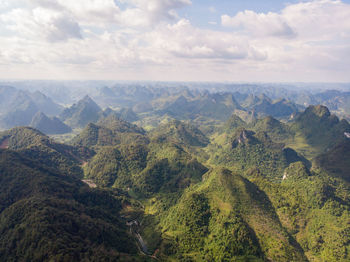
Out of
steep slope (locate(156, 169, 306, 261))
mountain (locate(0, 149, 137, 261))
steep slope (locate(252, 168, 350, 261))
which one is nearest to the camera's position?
mountain (locate(0, 149, 137, 261))

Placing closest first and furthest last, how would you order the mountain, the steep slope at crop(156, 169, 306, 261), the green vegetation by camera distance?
1. the mountain
2. the green vegetation
3. the steep slope at crop(156, 169, 306, 261)

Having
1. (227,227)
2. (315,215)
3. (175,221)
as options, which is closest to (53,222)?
(175,221)

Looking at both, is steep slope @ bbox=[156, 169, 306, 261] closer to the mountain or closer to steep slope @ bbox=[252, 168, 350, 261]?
steep slope @ bbox=[252, 168, 350, 261]

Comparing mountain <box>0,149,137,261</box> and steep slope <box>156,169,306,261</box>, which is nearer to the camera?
mountain <box>0,149,137,261</box>

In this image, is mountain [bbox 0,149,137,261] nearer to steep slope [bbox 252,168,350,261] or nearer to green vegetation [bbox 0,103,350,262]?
green vegetation [bbox 0,103,350,262]

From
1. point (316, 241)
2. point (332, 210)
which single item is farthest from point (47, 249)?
point (332, 210)

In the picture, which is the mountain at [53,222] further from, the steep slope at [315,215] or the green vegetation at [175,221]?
the steep slope at [315,215]

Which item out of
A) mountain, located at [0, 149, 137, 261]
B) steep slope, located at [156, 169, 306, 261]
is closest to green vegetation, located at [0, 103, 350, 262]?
mountain, located at [0, 149, 137, 261]

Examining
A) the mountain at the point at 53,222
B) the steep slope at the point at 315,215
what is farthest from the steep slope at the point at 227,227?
the mountain at the point at 53,222
